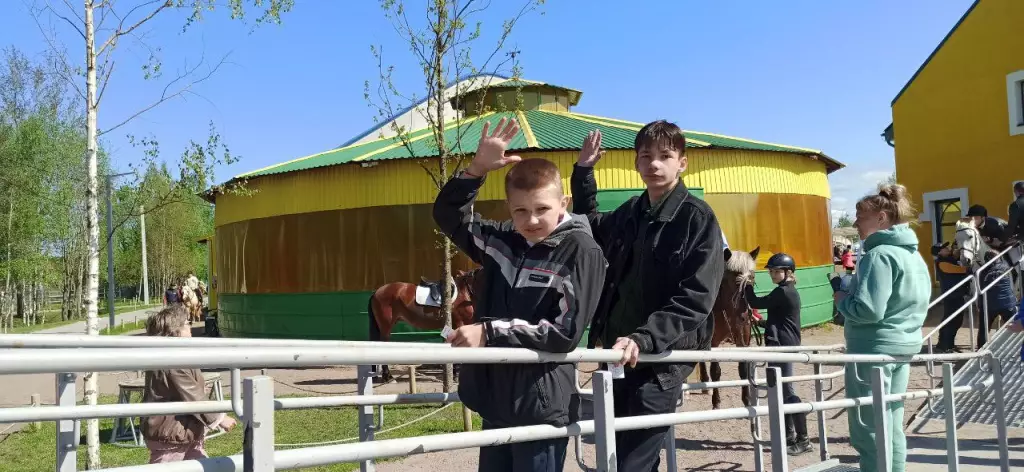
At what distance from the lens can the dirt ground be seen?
640 cm

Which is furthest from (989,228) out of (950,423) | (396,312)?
(396,312)

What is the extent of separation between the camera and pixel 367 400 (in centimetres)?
342

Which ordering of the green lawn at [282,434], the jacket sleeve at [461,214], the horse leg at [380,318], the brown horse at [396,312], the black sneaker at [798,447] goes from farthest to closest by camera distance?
the horse leg at [380,318] < the brown horse at [396,312] < the green lawn at [282,434] < the black sneaker at [798,447] < the jacket sleeve at [461,214]

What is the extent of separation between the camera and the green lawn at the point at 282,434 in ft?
24.1

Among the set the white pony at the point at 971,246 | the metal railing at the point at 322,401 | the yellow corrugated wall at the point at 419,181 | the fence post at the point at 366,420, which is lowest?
the fence post at the point at 366,420

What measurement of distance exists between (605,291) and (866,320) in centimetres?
183

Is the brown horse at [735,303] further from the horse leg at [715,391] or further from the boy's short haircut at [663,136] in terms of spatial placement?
the boy's short haircut at [663,136]

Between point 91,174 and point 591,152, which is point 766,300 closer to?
point 591,152

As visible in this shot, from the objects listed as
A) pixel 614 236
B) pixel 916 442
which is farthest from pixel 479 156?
pixel 916 442

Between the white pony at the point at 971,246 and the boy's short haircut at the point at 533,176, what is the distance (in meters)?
10.1

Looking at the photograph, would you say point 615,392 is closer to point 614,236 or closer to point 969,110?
point 614,236

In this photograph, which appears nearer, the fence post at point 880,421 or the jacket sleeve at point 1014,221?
the fence post at point 880,421

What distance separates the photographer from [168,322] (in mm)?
4754

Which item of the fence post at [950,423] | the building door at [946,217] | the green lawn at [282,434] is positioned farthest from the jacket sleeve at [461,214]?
the building door at [946,217]
